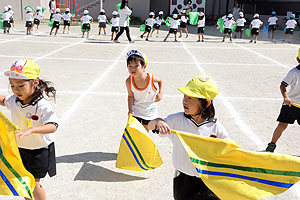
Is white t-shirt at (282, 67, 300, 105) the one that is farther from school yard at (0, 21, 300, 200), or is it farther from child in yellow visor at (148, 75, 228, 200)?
child in yellow visor at (148, 75, 228, 200)

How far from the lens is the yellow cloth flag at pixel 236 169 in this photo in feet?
8.08

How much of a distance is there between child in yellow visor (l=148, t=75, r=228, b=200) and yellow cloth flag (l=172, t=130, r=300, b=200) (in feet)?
0.51

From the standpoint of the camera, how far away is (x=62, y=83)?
29.0 ft

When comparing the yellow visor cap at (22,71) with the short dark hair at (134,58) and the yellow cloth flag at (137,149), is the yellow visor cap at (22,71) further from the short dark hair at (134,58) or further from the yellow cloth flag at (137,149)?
the short dark hair at (134,58)

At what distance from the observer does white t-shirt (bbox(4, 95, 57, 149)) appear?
3.00m

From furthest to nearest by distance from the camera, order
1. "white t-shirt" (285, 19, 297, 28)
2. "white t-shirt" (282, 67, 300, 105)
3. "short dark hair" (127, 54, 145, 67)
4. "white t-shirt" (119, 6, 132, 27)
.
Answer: "white t-shirt" (285, 19, 297, 28) < "white t-shirt" (119, 6, 132, 27) < "white t-shirt" (282, 67, 300, 105) < "short dark hair" (127, 54, 145, 67)

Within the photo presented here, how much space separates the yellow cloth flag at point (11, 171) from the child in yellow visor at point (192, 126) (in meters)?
1.17

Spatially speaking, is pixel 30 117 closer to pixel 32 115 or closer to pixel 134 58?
pixel 32 115

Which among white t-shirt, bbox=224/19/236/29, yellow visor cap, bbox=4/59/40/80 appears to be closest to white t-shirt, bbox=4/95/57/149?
yellow visor cap, bbox=4/59/40/80

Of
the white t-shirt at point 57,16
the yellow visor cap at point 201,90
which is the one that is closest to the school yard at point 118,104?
the yellow visor cap at point 201,90

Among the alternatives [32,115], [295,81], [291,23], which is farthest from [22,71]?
[291,23]

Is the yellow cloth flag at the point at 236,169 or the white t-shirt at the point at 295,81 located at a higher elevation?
the white t-shirt at the point at 295,81

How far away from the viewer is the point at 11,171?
2748 millimetres

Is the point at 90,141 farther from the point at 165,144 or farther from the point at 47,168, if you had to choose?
the point at 47,168
